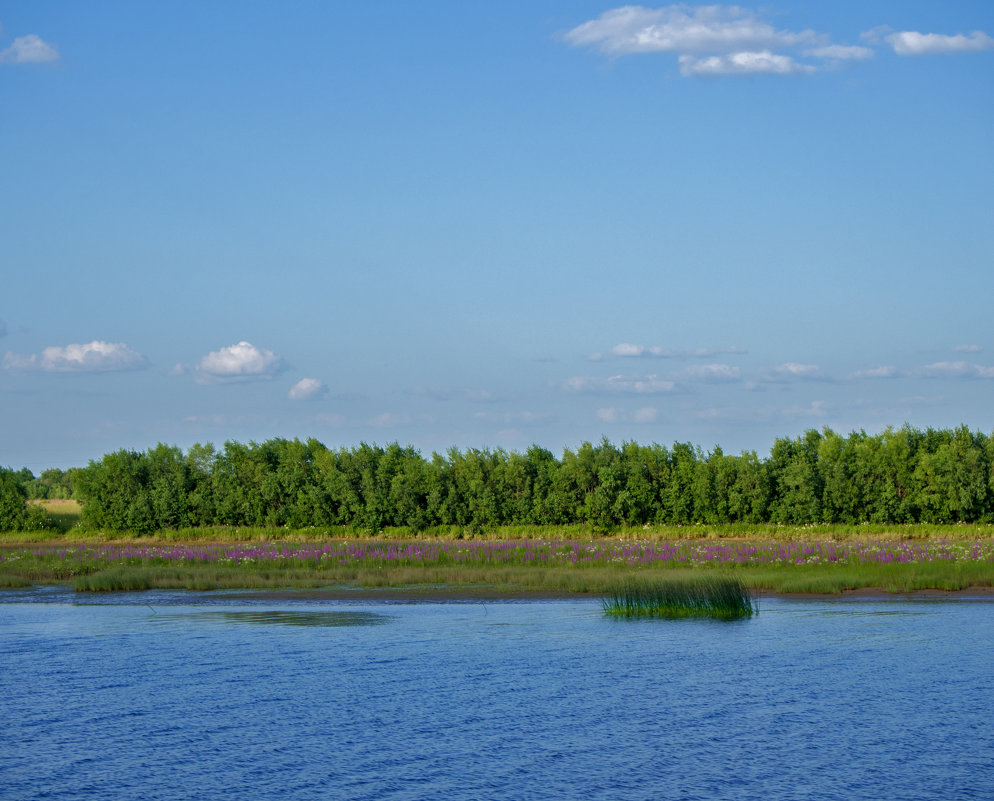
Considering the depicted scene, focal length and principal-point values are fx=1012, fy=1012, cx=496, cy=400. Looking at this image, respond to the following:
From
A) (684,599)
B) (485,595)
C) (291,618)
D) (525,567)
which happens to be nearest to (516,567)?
(525,567)

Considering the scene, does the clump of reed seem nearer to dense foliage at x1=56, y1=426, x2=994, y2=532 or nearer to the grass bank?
the grass bank

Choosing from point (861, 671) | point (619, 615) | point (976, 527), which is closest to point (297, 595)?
point (619, 615)

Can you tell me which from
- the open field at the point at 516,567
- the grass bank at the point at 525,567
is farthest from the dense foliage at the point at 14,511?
the grass bank at the point at 525,567

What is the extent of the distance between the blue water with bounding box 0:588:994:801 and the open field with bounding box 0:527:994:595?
504cm

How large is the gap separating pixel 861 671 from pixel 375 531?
129 ft

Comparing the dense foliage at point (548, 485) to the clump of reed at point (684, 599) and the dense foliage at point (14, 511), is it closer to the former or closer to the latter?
the dense foliage at point (14, 511)

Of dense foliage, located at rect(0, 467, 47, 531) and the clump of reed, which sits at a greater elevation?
dense foliage, located at rect(0, 467, 47, 531)

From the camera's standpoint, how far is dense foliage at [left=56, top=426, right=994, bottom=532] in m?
50.0

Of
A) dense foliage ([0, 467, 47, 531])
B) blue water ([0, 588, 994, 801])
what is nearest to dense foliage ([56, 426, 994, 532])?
dense foliage ([0, 467, 47, 531])

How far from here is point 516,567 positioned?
3512cm

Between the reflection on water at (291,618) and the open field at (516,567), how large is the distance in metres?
5.49

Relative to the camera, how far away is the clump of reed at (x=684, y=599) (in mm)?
24781

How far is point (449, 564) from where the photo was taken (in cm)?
3675

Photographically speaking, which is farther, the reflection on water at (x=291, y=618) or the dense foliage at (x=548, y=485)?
the dense foliage at (x=548, y=485)
